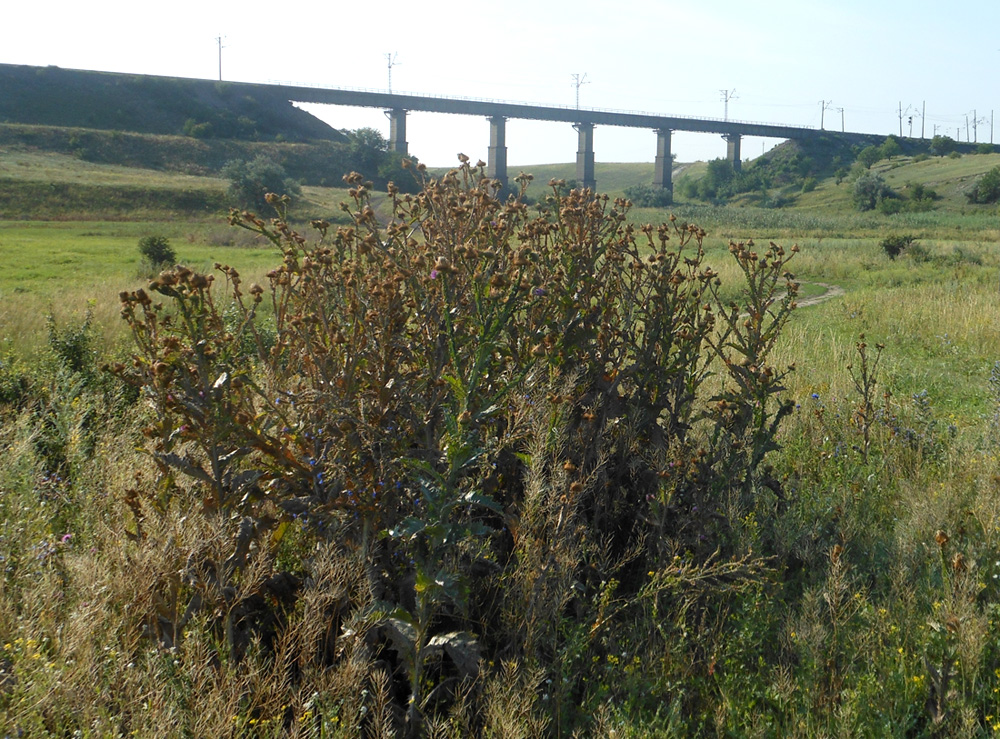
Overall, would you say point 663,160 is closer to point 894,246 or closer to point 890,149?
point 890,149

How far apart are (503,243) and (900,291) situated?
11867 mm

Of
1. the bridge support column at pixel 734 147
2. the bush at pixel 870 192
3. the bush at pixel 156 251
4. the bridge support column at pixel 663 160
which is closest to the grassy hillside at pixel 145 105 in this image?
the bridge support column at pixel 663 160

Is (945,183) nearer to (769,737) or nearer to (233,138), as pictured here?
(233,138)

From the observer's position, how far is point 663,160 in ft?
289

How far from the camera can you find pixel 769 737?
2.23 metres

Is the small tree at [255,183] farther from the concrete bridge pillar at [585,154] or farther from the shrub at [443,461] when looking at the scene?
the shrub at [443,461]

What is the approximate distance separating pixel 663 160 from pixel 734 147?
1467 cm

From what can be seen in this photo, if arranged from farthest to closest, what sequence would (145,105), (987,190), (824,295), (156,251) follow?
(145,105)
(987,190)
(156,251)
(824,295)

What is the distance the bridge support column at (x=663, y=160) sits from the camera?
287ft

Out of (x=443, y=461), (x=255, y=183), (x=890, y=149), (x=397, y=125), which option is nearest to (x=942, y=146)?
(x=890, y=149)

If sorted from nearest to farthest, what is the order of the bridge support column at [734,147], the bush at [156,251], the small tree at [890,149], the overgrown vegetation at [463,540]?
the overgrown vegetation at [463,540] → the bush at [156,251] → the small tree at [890,149] → the bridge support column at [734,147]

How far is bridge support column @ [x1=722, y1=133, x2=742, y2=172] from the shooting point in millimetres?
96750

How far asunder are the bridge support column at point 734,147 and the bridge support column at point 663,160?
12023 mm

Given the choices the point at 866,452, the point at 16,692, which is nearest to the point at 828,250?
the point at 866,452
